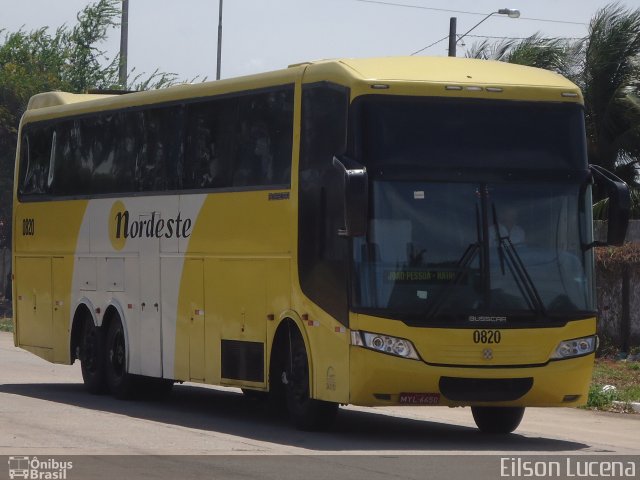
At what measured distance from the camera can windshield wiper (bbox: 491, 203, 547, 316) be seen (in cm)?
1416

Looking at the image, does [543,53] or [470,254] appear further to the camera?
[543,53]

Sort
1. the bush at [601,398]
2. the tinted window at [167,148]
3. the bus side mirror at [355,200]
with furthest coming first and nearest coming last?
the bush at [601,398], the tinted window at [167,148], the bus side mirror at [355,200]

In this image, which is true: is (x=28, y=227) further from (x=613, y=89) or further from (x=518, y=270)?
(x=613, y=89)

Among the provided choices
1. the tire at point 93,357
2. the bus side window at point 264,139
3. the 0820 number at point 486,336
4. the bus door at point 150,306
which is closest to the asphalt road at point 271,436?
the tire at point 93,357

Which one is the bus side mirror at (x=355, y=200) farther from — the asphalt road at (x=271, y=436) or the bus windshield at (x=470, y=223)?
the asphalt road at (x=271, y=436)

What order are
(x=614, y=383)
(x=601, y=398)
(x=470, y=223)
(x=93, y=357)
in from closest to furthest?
(x=470, y=223) → (x=601, y=398) → (x=93, y=357) → (x=614, y=383)

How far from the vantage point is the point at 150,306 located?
60.3ft

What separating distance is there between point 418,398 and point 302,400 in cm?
153

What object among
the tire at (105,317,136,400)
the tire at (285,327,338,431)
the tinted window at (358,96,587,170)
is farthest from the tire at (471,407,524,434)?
the tire at (105,317,136,400)

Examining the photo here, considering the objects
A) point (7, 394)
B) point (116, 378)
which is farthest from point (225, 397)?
point (7, 394)

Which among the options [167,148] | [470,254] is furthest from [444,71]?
[167,148]
